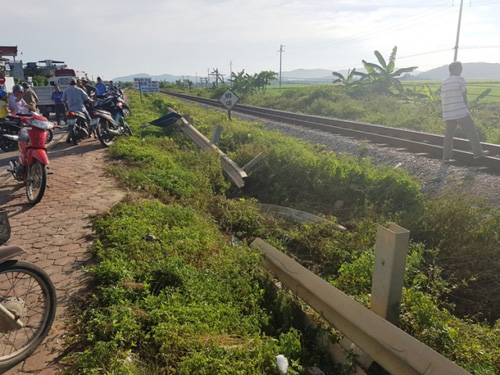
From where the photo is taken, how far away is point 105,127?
34.1 feet

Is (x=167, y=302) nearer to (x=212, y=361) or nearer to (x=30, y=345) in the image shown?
(x=212, y=361)

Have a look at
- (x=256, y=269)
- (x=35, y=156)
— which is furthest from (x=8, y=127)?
(x=256, y=269)

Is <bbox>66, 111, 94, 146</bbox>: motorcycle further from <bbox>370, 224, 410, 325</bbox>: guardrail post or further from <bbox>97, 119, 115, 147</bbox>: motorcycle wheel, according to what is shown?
<bbox>370, 224, 410, 325</bbox>: guardrail post

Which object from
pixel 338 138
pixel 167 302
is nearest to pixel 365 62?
pixel 338 138

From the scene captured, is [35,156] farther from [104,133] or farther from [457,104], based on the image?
[457,104]

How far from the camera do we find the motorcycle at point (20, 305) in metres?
2.68

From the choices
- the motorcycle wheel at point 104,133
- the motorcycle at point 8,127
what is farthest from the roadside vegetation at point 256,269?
the motorcycle at point 8,127

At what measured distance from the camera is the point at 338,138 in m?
12.1

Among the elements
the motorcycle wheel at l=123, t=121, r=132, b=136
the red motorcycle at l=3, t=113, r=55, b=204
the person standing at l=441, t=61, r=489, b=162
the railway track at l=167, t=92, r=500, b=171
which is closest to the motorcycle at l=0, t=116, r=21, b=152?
the motorcycle wheel at l=123, t=121, r=132, b=136

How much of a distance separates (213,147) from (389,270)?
6.93 meters

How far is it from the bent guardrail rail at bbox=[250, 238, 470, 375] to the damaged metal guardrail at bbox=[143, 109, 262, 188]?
158 inches

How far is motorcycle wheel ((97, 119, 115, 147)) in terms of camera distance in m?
10.1

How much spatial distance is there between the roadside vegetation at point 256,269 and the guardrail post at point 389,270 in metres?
0.39

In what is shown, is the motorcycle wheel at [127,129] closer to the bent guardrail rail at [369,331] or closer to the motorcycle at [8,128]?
the motorcycle at [8,128]
